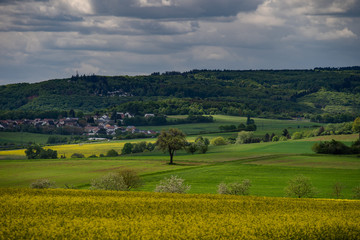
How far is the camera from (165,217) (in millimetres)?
31422

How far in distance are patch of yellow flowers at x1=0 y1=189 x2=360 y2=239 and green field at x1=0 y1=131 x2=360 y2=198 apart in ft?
84.0

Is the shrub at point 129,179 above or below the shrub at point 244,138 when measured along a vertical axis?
above

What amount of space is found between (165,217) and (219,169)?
58.0 m

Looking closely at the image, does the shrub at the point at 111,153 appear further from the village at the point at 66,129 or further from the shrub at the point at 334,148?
the shrub at the point at 334,148

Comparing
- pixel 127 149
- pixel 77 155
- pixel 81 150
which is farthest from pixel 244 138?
pixel 77 155

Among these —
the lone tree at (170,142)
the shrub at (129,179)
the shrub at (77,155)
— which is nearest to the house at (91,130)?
the shrub at (77,155)

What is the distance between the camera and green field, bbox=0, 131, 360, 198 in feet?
237

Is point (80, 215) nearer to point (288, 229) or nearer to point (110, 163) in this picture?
point (288, 229)

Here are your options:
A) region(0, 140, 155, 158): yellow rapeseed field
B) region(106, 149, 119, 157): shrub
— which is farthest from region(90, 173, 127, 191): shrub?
region(0, 140, 155, 158): yellow rapeseed field

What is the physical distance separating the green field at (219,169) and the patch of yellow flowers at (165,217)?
25616 mm

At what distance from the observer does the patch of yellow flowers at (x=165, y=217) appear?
26.6 metres

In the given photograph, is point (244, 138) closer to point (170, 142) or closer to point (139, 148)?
point (139, 148)

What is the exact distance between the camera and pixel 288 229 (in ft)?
94.6

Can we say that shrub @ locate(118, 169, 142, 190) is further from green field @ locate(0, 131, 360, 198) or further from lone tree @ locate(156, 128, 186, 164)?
lone tree @ locate(156, 128, 186, 164)
